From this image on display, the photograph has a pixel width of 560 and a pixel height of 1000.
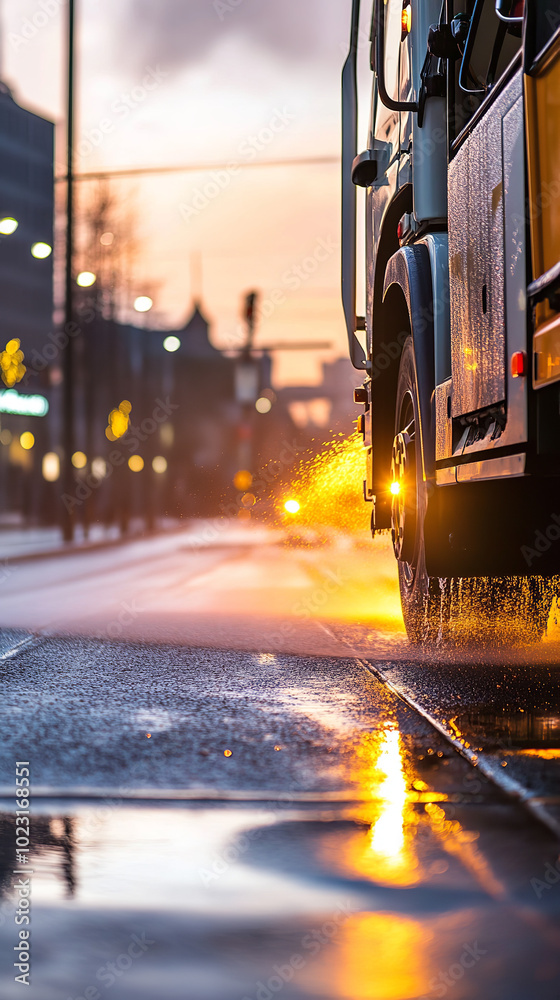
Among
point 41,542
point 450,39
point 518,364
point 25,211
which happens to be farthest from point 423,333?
point 25,211

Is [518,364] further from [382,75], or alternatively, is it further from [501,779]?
[382,75]

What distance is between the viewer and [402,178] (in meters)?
6.75

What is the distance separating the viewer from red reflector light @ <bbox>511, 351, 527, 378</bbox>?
4.40 meters

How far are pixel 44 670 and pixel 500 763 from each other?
11.2 ft

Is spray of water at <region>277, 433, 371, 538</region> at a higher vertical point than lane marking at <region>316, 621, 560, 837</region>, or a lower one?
higher

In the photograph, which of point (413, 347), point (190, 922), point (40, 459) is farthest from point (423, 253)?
point (40, 459)

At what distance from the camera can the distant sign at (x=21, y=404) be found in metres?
43.6

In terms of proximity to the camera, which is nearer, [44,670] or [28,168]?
[44,670]

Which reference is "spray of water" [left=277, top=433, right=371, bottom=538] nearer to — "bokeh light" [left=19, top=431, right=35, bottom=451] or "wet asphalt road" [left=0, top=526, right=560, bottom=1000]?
"wet asphalt road" [left=0, top=526, right=560, bottom=1000]

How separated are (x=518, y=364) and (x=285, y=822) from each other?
5.64 ft

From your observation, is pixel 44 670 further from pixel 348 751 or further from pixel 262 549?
pixel 262 549

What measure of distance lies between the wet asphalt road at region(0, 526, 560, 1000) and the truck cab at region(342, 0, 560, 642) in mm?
642

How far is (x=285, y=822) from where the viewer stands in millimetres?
3709

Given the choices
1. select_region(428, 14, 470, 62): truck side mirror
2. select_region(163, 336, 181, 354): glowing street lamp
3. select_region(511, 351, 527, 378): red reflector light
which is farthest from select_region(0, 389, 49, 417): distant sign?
select_region(511, 351, 527, 378): red reflector light
